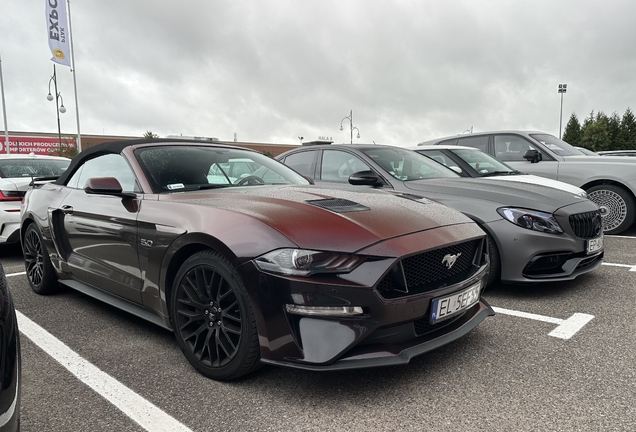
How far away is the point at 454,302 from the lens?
2.41 meters

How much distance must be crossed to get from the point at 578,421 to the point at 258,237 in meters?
1.66

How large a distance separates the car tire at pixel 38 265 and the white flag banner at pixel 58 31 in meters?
25.4

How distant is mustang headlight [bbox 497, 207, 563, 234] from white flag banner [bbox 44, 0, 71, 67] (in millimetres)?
28061

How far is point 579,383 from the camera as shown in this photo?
2344mm

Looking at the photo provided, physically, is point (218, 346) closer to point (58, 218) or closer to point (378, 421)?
point (378, 421)

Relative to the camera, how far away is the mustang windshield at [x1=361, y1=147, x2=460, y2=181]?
4.84 metres

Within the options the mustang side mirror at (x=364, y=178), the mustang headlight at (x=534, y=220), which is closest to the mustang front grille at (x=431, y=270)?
the mustang headlight at (x=534, y=220)

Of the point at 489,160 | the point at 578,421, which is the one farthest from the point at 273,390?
the point at 489,160

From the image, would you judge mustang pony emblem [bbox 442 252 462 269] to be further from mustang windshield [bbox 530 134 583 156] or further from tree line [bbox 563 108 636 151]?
tree line [bbox 563 108 636 151]

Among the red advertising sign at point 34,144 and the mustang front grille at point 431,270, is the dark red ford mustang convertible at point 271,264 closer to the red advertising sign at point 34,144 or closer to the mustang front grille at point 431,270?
the mustang front grille at point 431,270

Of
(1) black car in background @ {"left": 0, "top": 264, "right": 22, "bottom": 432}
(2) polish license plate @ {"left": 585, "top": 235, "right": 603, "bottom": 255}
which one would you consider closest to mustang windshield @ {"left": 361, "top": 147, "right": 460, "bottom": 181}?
(2) polish license plate @ {"left": 585, "top": 235, "right": 603, "bottom": 255}

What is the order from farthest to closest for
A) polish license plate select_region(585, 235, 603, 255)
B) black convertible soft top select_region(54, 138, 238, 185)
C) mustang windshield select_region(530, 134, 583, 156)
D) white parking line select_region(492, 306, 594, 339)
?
mustang windshield select_region(530, 134, 583, 156), polish license plate select_region(585, 235, 603, 255), black convertible soft top select_region(54, 138, 238, 185), white parking line select_region(492, 306, 594, 339)

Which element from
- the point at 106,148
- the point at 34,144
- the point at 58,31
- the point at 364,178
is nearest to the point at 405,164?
the point at 364,178

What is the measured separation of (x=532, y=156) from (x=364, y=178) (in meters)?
4.02
